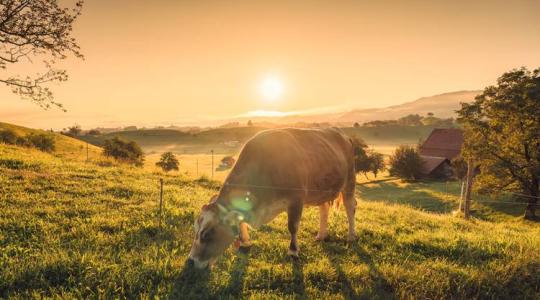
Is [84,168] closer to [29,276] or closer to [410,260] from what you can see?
[29,276]

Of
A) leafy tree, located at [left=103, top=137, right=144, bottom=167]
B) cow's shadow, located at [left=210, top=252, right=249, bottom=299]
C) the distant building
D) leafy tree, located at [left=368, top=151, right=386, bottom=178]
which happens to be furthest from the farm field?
cow's shadow, located at [left=210, top=252, right=249, bottom=299]

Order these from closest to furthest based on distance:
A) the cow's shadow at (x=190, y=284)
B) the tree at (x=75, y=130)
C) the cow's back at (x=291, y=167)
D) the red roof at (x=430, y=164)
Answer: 1. the cow's shadow at (x=190, y=284)
2. the cow's back at (x=291, y=167)
3. the red roof at (x=430, y=164)
4. the tree at (x=75, y=130)

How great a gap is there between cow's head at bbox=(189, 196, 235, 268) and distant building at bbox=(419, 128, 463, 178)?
6934 cm

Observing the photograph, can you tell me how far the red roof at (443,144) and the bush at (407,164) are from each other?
14697mm

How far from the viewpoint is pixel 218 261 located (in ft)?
21.5

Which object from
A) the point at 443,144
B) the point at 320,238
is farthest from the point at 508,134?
the point at 443,144

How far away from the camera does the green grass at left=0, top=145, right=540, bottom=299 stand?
17.9 feet

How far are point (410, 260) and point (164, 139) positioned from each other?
184 meters

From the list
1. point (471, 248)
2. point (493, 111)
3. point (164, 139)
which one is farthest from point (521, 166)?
point (164, 139)

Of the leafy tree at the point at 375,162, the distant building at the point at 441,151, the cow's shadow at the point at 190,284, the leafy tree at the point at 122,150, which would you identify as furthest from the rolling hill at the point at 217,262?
the distant building at the point at 441,151

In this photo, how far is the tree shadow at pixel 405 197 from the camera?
39.3 m

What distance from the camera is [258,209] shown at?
6.41 meters

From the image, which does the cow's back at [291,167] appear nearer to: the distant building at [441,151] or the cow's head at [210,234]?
the cow's head at [210,234]

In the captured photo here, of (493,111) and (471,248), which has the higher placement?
(493,111)
